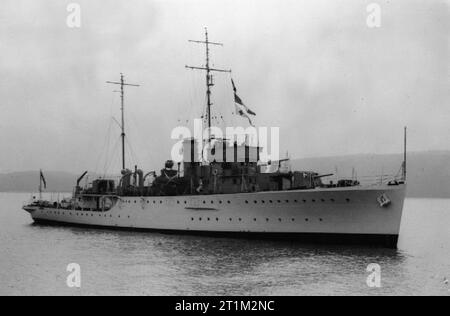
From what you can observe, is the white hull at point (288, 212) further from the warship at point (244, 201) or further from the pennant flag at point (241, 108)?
the pennant flag at point (241, 108)

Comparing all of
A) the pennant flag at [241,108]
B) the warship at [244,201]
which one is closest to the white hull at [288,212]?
the warship at [244,201]

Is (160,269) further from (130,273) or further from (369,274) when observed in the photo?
(369,274)

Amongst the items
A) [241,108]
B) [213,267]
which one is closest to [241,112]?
[241,108]

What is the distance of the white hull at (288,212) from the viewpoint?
858 inches

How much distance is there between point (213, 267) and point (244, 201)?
263 inches

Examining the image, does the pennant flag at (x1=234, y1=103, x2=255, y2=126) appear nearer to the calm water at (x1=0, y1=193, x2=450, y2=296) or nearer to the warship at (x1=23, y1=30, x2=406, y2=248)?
the warship at (x1=23, y1=30, x2=406, y2=248)

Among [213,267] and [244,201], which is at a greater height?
[244,201]

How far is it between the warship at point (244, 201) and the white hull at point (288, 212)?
0.15 feet

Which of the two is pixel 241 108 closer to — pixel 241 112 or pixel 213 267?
pixel 241 112

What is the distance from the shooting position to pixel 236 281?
15625 mm

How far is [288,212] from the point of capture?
2320 cm
